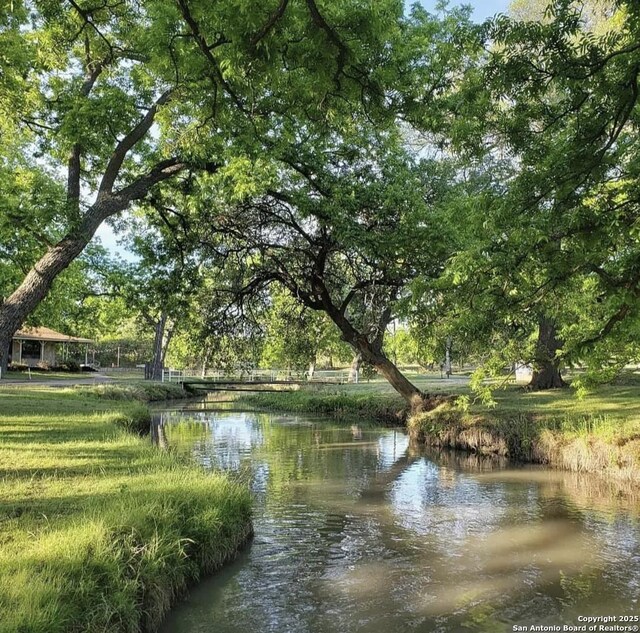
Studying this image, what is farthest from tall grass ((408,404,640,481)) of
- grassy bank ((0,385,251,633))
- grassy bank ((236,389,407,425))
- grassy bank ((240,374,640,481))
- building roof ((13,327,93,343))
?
building roof ((13,327,93,343))

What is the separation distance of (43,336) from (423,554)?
42.5 metres

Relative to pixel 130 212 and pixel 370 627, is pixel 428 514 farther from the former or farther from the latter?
pixel 130 212

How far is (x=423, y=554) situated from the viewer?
7605mm

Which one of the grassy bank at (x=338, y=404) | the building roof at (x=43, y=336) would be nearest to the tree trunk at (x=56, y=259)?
the grassy bank at (x=338, y=404)

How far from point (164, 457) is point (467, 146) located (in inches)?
263

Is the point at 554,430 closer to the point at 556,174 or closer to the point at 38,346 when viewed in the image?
the point at 556,174

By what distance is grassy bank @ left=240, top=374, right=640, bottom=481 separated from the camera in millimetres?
11930

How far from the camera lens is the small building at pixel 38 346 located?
143 ft

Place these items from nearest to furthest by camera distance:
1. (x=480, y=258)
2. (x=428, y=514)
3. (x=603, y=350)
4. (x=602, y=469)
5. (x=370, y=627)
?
(x=370, y=627) < (x=480, y=258) < (x=603, y=350) < (x=428, y=514) < (x=602, y=469)

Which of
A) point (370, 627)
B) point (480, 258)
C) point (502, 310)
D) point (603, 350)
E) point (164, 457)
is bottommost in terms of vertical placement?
point (370, 627)

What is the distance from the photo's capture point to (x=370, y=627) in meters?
5.60

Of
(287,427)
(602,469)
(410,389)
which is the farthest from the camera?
(287,427)

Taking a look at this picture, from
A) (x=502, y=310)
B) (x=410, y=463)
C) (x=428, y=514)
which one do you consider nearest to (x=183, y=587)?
(x=428, y=514)

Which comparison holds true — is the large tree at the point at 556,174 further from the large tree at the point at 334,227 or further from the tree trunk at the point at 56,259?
the tree trunk at the point at 56,259
